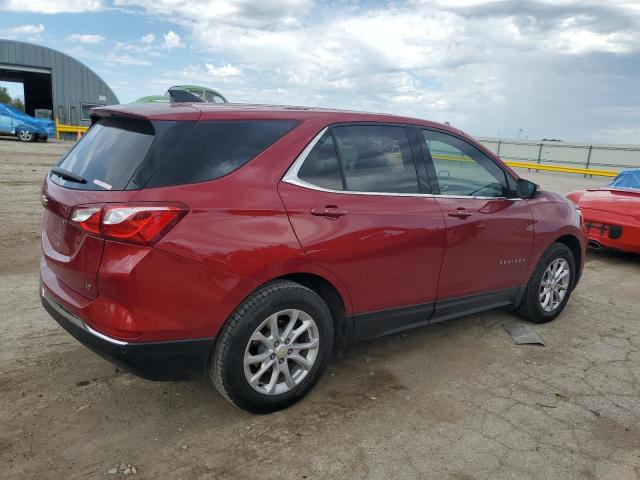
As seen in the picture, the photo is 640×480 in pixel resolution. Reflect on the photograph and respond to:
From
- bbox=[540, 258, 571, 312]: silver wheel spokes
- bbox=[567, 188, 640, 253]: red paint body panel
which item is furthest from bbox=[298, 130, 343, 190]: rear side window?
bbox=[567, 188, 640, 253]: red paint body panel

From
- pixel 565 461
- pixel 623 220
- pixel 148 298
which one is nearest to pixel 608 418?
pixel 565 461

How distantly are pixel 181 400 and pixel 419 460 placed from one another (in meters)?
1.46

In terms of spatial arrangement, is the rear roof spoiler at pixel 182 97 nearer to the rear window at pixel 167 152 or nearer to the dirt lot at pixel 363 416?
the rear window at pixel 167 152

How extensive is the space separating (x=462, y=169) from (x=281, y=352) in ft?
6.81

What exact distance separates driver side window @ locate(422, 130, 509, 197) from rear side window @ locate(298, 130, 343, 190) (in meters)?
0.91

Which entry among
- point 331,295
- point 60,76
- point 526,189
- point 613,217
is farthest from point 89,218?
point 60,76

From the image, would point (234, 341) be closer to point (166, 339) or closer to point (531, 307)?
point (166, 339)

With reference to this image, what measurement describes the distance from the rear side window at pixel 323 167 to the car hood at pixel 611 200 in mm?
5381

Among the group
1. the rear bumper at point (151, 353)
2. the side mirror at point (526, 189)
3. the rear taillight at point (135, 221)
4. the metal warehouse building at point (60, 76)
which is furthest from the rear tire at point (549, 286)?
the metal warehouse building at point (60, 76)

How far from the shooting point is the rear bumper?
2611 mm

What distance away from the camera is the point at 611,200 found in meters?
7.25

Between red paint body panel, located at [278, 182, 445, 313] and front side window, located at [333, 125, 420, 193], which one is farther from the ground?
front side window, located at [333, 125, 420, 193]

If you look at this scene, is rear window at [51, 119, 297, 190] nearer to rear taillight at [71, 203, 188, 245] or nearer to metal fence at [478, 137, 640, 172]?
rear taillight at [71, 203, 188, 245]

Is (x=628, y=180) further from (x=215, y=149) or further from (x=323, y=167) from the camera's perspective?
(x=215, y=149)
